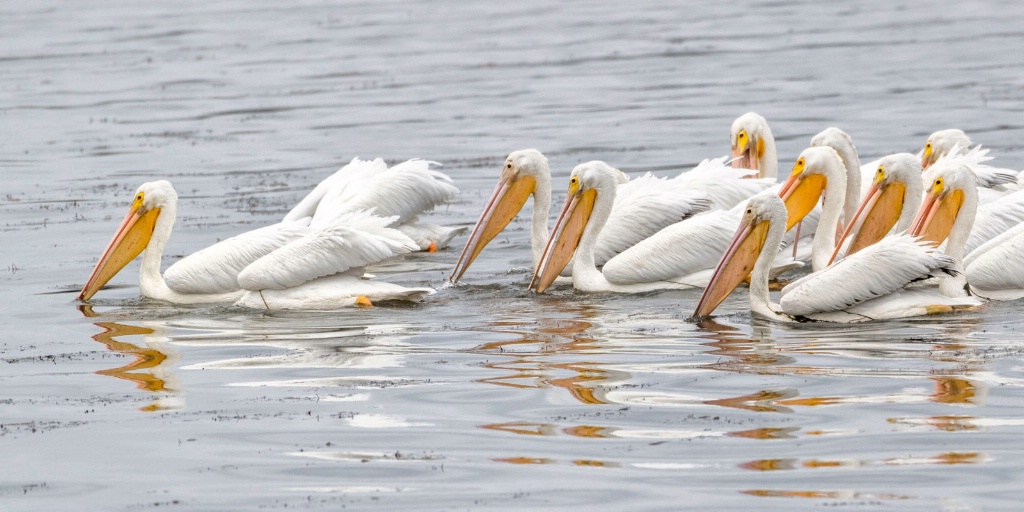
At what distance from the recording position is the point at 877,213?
29.8 ft

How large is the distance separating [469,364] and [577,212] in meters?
2.61

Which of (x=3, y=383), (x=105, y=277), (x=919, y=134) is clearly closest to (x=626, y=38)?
(x=919, y=134)

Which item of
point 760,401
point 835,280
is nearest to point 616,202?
point 835,280

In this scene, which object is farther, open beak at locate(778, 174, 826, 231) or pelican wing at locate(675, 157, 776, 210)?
pelican wing at locate(675, 157, 776, 210)

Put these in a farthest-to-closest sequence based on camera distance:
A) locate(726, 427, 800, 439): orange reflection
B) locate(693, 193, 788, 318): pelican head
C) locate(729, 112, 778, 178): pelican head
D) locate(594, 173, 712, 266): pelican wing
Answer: locate(729, 112, 778, 178): pelican head < locate(594, 173, 712, 266): pelican wing < locate(693, 193, 788, 318): pelican head < locate(726, 427, 800, 439): orange reflection

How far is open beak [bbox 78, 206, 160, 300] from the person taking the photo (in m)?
9.63

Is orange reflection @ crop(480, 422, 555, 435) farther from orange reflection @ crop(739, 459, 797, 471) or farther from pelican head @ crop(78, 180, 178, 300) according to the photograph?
pelican head @ crop(78, 180, 178, 300)

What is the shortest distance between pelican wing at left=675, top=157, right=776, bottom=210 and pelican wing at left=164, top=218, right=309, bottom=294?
2.47 m

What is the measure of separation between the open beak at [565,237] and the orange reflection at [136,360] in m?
2.31

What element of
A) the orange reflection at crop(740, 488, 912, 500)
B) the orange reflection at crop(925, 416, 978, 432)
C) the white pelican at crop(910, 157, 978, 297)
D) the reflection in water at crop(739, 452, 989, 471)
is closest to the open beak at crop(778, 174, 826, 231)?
the white pelican at crop(910, 157, 978, 297)

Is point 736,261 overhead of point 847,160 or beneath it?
beneath

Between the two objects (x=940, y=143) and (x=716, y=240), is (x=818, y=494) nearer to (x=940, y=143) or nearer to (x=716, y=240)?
(x=716, y=240)

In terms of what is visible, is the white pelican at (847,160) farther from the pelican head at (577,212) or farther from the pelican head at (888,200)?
the pelican head at (577,212)

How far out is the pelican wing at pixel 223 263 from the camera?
9211mm
